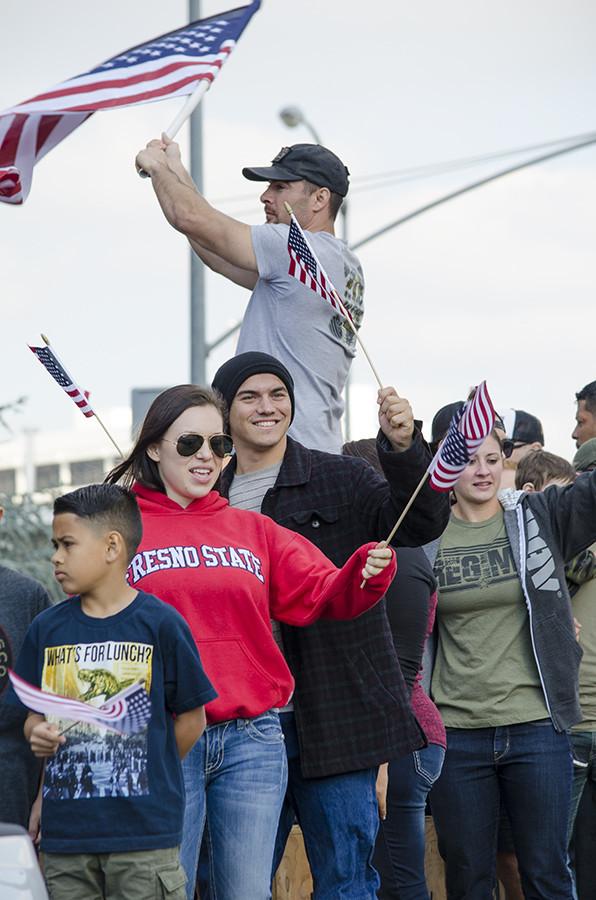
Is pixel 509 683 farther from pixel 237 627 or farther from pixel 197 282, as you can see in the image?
pixel 197 282

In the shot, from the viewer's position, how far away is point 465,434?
428 centimetres

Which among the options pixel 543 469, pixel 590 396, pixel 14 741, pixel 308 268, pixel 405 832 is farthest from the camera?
pixel 590 396

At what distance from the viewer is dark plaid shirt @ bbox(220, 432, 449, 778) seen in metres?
4.67

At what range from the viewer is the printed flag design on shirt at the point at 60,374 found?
5.21 meters

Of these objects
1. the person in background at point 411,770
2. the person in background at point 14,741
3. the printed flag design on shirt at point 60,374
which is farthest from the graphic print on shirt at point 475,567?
the person in background at point 14,741

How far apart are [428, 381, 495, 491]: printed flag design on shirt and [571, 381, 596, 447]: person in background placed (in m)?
3.63

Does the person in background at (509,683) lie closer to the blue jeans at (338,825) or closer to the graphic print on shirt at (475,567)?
the graphic print on shirt at (475,567)

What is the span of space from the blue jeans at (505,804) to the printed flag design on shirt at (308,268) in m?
1.87

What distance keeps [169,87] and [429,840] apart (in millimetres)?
3372

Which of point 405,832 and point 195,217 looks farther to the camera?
point 405,832

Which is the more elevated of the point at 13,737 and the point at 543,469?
the point at 543,469

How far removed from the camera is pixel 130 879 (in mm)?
4012

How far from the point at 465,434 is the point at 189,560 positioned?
90 centimetres

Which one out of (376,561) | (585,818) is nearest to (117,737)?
(376,561)
